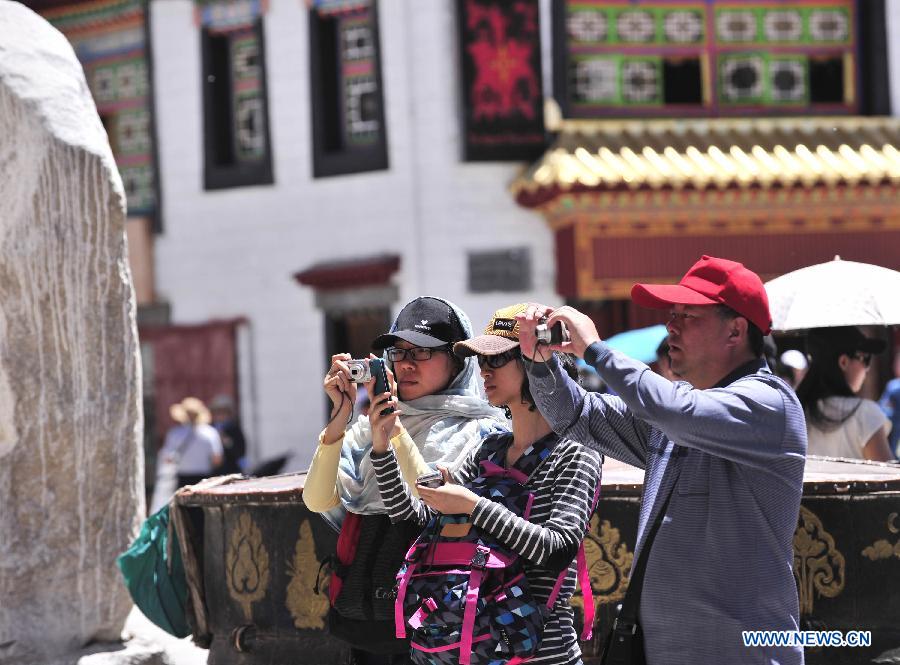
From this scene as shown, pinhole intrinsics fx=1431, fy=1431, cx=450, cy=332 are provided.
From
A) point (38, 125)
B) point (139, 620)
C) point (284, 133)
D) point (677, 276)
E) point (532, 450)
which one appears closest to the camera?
point (532, 450)

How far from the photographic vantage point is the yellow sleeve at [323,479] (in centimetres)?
397

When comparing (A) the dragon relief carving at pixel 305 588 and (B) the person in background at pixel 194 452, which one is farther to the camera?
(B) the person in background at pixel 194 452

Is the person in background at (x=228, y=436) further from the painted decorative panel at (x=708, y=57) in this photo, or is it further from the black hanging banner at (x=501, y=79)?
the painted decorative panel at (x=708, y=57)

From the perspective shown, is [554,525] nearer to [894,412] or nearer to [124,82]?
[894,412]

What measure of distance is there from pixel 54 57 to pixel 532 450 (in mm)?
3760

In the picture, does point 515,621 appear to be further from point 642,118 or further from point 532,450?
point 642,118

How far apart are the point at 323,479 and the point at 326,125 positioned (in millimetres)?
10715

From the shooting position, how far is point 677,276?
1352cm

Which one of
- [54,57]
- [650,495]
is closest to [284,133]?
[54,57]

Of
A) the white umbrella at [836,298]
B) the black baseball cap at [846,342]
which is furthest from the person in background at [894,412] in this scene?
the black baseball cap at [846,342]

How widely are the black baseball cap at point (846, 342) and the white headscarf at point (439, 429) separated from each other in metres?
2.49

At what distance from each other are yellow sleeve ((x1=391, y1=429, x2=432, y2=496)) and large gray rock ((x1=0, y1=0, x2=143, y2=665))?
2.70m

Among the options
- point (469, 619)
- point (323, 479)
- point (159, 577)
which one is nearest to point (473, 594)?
point (469, 619)

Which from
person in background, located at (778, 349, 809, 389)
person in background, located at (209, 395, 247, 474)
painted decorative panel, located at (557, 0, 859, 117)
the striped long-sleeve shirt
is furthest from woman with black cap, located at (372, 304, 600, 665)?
painted decorative panel, located at (557, 0, 859, 117)
